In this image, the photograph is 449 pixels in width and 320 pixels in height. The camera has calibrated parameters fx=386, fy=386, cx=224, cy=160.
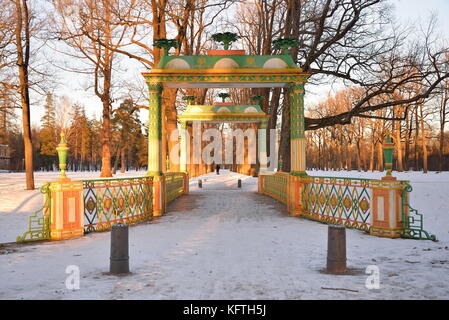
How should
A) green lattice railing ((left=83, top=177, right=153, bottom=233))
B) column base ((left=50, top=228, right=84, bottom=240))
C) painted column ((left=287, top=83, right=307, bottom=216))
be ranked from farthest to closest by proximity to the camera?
painted column ((left=287, top=83, right=307, bottom=216))
green lattice railing ((left=83, top=177, right=153, bottom=233))
column base ((left=50, top=228, right=84, bottom=240))

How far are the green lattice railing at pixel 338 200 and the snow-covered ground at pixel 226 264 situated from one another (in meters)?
0.60

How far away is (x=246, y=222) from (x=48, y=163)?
81.3 metres

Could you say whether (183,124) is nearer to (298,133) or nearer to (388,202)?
(298,133)

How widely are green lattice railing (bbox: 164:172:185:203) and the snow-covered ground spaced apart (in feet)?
16.6

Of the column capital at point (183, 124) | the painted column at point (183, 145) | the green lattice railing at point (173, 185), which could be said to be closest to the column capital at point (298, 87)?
the green lattice railing at point (173, 185)

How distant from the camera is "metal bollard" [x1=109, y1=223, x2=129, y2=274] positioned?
6.09 meters

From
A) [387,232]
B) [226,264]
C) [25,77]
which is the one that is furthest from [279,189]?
[25,77]

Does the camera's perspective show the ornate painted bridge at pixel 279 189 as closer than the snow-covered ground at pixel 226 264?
No

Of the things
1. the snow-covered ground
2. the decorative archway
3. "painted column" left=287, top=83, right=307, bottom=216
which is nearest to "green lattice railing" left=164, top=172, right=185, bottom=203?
the decorative archway

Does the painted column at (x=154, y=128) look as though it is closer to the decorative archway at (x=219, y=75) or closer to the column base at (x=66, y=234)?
the decorative archway at (x=219, y=75)

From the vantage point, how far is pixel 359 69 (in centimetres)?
2130

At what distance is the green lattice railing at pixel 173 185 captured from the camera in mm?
16891

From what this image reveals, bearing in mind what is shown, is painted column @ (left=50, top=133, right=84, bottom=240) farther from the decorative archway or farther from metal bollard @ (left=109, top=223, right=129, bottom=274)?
the decorative archway
